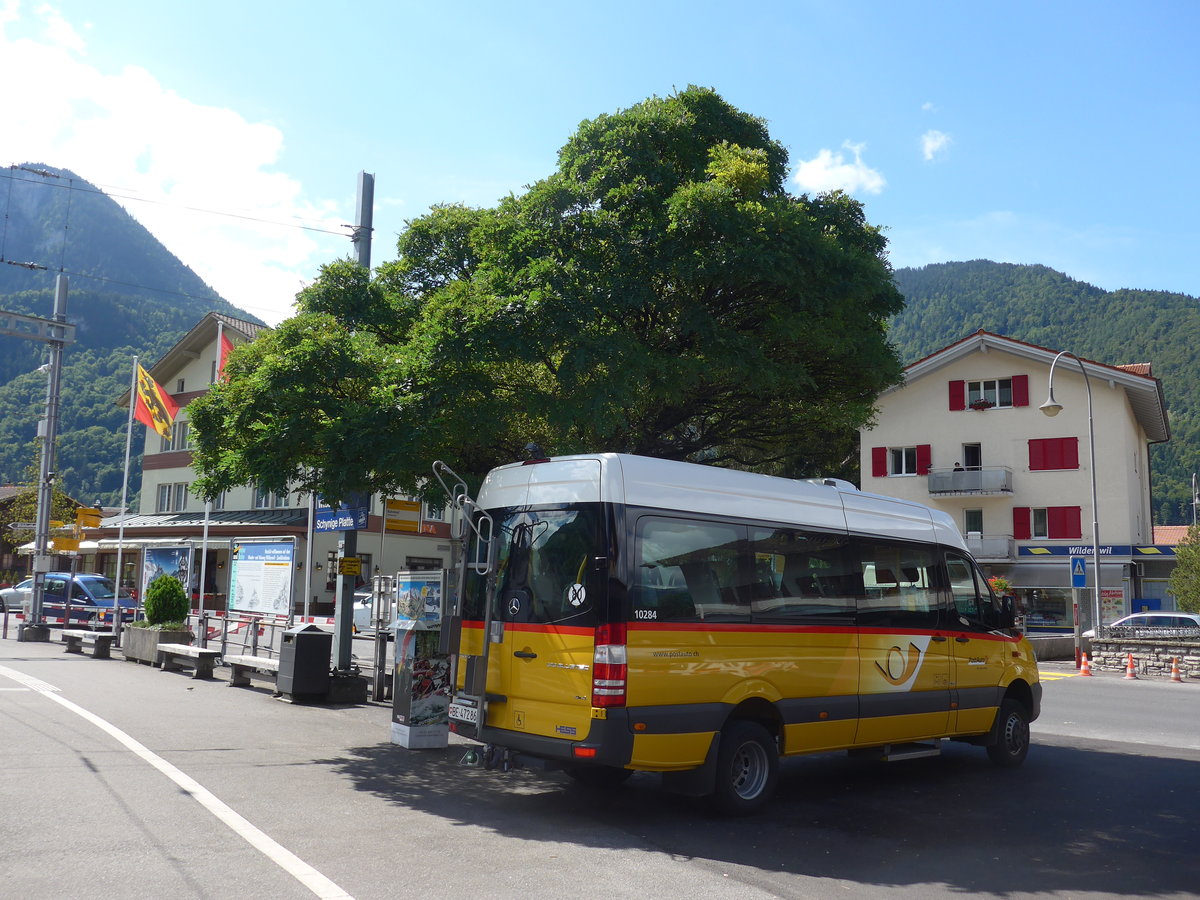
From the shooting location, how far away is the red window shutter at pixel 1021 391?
45.1m

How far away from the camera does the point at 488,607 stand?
27.8 feet

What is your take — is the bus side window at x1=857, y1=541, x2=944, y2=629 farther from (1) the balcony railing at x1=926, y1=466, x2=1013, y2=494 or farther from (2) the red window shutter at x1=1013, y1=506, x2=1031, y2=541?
(2) the red window shutter at x1=1013, y1=506, x2=1031, y2=541

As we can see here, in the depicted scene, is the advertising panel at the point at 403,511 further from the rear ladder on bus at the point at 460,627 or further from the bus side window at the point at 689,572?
the bus side window at the point at 689,572

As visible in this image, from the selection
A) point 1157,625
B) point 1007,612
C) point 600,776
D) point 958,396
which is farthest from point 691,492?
point 958,396

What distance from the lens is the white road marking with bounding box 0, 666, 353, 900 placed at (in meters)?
5.75

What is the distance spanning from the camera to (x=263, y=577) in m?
22.9

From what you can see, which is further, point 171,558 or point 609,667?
point 171,558

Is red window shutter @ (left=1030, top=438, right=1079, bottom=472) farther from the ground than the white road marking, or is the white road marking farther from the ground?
red window shutter @ (left=1030, top=438, right=1079, bottom=472)

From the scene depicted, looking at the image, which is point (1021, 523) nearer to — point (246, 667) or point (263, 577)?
point (263, 577)

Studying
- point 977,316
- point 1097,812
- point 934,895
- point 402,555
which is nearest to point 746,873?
point 934,895

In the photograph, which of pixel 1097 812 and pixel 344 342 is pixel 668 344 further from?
pixel 1097 812

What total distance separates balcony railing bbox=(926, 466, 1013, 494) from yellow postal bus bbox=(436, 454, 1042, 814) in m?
37.5

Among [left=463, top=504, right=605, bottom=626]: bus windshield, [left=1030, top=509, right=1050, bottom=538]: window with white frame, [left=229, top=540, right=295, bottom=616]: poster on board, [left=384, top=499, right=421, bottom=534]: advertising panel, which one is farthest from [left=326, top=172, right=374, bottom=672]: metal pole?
[left=1030, top=509, right=1050, bottom=538]: window with white frame

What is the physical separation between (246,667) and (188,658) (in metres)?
2.96
